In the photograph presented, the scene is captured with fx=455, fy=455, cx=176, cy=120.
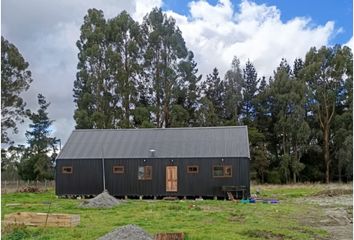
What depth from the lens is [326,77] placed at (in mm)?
46438

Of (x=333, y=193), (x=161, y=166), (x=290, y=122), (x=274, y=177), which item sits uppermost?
(x=290, y=122)

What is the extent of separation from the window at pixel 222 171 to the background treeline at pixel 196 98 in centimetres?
1767

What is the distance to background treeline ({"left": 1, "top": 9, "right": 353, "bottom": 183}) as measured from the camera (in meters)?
43.9

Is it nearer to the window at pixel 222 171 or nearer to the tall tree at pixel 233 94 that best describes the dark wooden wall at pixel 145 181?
the window at pixel 222 171

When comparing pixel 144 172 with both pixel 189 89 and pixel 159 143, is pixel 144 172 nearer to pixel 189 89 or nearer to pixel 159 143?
pixel 159 143

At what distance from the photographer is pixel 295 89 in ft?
147

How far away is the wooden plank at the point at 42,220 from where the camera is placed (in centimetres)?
1211

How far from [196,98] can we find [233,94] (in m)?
4.13

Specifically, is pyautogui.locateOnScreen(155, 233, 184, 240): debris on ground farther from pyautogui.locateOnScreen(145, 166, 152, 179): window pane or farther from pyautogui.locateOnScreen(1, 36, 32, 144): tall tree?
pyautogui.locateOnScreen(1, 36, 32, 144): tall tree

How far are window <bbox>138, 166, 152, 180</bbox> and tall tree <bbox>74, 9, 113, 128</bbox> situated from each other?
17855 mm

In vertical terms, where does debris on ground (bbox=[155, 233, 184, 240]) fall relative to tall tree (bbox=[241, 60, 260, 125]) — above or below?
below

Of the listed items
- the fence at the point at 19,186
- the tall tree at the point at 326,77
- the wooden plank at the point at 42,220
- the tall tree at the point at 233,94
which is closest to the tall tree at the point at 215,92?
the tall tree at the point at 233,94

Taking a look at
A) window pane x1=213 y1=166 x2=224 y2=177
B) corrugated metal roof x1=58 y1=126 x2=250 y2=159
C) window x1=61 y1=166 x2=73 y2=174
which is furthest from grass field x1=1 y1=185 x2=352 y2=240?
window x1=61 y1=166 x2=73 y2=174

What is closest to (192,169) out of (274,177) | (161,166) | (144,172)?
(161,166)
